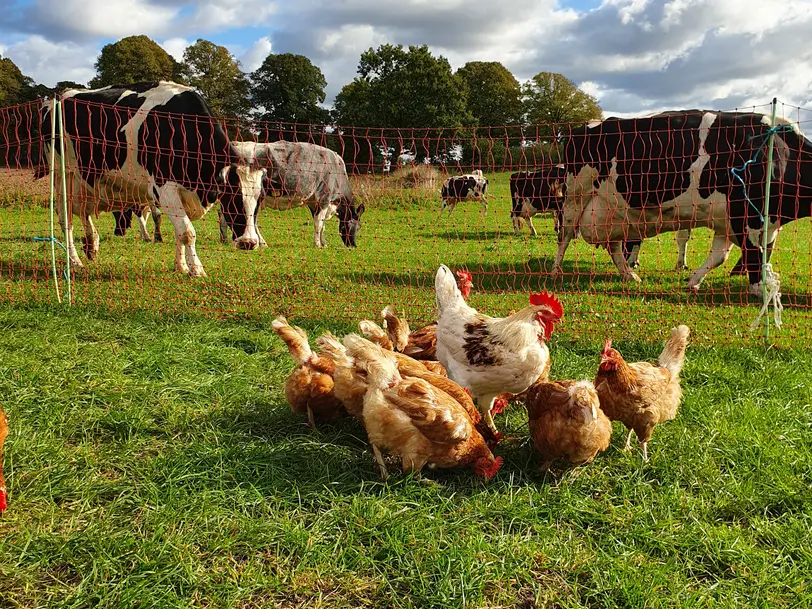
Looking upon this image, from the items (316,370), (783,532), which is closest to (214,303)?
(316,370)

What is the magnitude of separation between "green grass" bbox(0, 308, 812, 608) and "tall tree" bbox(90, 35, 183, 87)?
45.4 metres

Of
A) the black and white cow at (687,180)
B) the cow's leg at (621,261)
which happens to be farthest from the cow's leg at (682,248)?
the cow's leg at (621,261)

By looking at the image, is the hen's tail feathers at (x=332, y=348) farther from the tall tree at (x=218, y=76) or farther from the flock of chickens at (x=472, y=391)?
the tall tree at (x=218, y=76)

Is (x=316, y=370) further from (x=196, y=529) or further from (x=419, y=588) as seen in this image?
(x=419, y=588)

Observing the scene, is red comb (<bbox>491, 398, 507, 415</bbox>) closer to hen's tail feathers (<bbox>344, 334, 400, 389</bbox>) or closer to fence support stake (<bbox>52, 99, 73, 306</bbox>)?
hen's tail feathers (<bbox>344, 334, 400, 389</bbox>)

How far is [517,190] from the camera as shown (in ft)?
45.6

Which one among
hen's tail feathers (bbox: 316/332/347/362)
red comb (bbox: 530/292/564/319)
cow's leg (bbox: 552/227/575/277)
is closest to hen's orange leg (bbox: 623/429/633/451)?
red comb (bbox: 530/292/564/319)

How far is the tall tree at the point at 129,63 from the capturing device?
42.3 m

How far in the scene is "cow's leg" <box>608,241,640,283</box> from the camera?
805cm

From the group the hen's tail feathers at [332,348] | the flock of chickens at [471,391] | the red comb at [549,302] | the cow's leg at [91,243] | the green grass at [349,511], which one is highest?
the cow's leg at [91,243]

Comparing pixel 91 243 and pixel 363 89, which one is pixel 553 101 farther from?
pixel 91 243

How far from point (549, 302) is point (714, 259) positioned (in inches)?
189

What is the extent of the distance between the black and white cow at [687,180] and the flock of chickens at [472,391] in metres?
4.09

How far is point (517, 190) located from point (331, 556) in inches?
494
